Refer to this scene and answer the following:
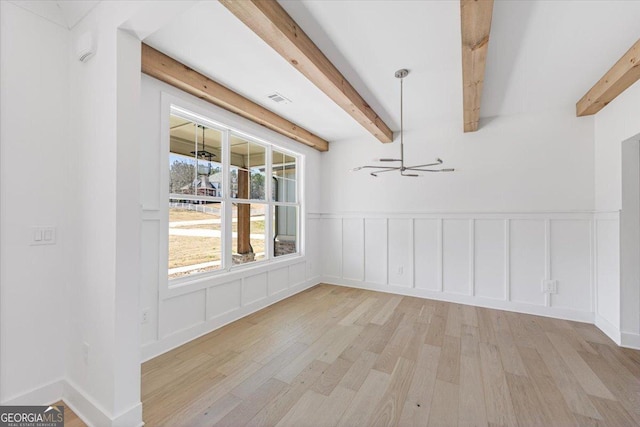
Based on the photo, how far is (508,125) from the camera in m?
3.58

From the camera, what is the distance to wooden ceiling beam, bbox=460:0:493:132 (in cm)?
153

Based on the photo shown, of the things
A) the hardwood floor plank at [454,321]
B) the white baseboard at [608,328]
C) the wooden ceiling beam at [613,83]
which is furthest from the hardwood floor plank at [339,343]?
the wooden ceiling beam at [613,83]

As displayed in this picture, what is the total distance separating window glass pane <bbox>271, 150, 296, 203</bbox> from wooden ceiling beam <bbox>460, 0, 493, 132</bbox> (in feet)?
8.50

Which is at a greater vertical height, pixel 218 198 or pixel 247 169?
pixel 247 169

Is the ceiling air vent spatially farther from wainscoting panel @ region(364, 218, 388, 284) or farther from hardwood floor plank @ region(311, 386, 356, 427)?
hardwood floor plank @ region(311, 386, 356, 427)

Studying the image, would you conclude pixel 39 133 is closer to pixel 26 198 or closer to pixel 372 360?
pixel 26 198

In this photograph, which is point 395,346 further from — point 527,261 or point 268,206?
point 268,206

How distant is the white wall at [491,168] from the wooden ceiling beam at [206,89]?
1.59 meters

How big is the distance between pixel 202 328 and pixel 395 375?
6.31 ft

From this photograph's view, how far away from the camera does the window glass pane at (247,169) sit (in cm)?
335

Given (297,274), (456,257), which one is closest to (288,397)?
(297,274)

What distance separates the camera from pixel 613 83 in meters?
2.39

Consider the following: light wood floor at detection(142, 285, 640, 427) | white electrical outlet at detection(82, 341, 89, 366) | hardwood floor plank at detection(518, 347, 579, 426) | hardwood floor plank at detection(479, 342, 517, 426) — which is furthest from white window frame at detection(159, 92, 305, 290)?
hardwood floor plank at detection(518, 347, 579, 426)

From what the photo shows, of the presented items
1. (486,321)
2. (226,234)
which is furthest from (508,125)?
(226,234)
